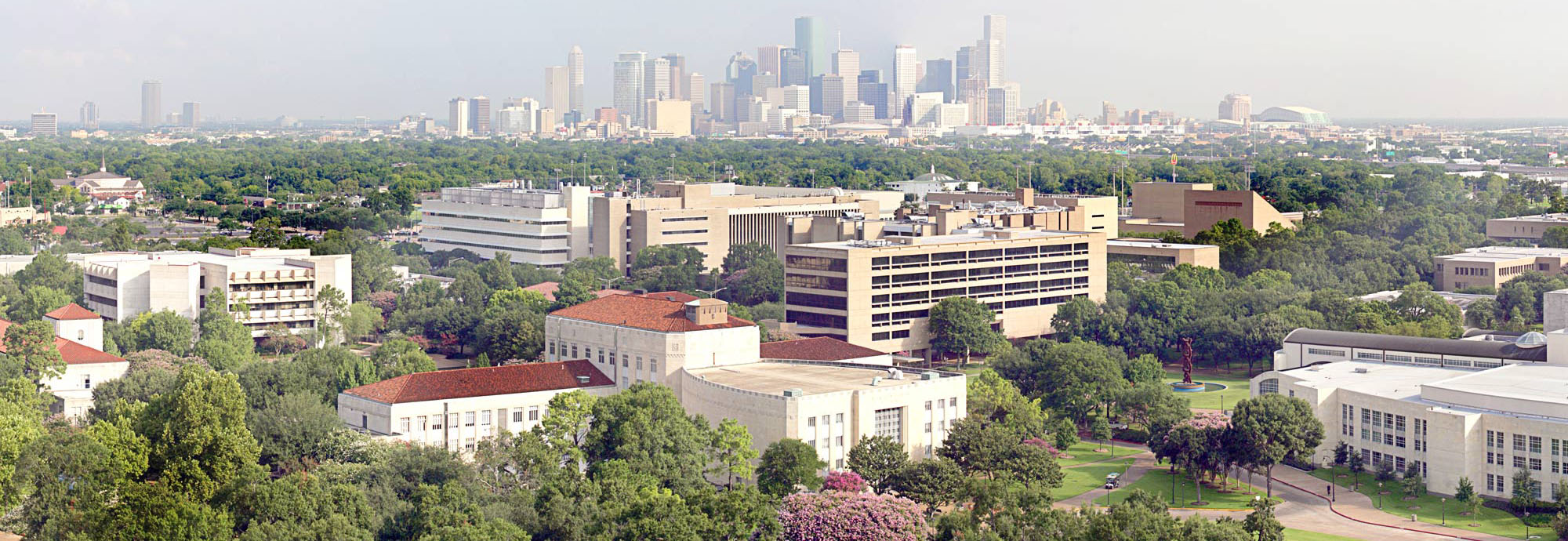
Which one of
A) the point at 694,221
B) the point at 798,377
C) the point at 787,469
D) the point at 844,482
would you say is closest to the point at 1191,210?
the point at 694,221

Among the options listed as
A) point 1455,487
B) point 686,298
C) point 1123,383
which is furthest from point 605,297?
point 1455,487

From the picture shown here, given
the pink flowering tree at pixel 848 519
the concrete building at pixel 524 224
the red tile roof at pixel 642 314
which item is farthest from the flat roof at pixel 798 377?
the concrete building at pixel 524 224

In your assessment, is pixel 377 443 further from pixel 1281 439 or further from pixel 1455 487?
pixel 1455 487

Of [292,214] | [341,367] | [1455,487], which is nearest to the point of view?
[1455,487]

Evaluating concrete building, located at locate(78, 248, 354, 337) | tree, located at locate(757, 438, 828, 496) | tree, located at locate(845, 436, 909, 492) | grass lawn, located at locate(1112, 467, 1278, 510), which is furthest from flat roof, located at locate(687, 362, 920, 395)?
concrete building, located at locate(78, 248, 354, 337)

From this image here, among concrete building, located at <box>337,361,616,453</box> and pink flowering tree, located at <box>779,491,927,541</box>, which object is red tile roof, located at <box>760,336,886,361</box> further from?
pink flowering tree, located at <box>779,491,927,541</box>

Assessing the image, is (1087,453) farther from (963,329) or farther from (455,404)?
(963,329)

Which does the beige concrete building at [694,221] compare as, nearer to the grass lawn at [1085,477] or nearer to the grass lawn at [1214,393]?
the grass lawn at [1214,393]
